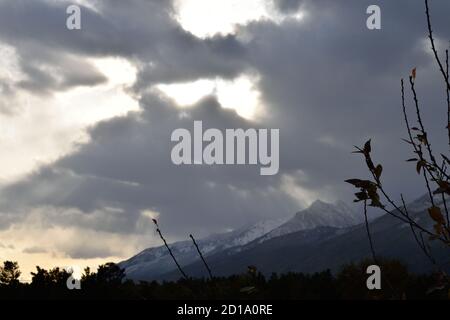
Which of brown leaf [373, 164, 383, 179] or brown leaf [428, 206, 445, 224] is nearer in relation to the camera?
brown leaf [428, 206, 445, 224]

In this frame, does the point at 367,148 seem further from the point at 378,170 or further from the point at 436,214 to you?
the point at 436,214

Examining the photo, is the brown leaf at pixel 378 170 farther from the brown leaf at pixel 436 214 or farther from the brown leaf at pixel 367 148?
the brown leaf at pixel 436 214

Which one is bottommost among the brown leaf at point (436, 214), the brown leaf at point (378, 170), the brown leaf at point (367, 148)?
the brown leaf at point (436, 214)

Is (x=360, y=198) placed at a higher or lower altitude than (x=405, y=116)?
lower

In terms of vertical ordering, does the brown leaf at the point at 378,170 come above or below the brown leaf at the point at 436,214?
above

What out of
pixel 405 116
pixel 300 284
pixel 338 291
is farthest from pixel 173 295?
pixel 405 116

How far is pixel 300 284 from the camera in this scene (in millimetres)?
73875

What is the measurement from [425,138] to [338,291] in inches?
2898

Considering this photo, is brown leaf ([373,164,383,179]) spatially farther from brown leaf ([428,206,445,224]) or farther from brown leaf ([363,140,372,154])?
brown leaf ([428,206,445,224])

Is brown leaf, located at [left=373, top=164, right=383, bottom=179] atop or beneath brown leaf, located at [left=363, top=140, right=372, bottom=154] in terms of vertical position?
beneath

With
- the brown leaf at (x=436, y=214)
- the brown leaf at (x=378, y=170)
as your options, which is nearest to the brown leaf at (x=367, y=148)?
the brown leaf at (x=378, y=170)

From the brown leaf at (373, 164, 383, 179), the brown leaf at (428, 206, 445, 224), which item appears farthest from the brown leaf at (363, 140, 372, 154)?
the brown leaf at (428, 206, 445, 224)
